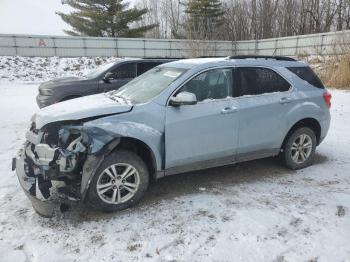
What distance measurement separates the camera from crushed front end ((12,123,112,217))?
11.8 feet

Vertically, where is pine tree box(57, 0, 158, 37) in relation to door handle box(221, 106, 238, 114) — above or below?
above

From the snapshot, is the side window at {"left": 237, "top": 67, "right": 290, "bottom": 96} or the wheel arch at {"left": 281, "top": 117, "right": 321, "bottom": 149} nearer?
the side window at {"left": 237, "top": 67, "right": 290, "bottom": 96}

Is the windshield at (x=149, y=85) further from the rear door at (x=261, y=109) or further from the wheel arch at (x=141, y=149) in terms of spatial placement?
the rear door at (x=261, y=109)

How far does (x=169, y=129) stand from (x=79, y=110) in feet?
3.53

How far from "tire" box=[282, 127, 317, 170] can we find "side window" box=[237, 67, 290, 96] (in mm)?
746

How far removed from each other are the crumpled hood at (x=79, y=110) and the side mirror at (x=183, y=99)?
53 centimetres

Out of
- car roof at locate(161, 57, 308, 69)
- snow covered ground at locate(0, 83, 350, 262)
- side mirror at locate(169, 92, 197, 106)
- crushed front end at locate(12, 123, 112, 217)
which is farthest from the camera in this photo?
car roof at locate(161, 57, 308, 69)

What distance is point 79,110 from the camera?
12.8 ft

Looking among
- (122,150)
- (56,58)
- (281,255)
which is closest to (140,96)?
(122,150)

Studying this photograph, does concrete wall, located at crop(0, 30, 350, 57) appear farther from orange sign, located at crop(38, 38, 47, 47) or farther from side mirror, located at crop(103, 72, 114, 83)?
side mirror, located at crop(103, 72, 114, 83)

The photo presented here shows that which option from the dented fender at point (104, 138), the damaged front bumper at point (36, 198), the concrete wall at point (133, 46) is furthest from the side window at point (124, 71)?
the concrete wall at point (133, 46)

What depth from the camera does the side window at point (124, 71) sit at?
29.2 ft

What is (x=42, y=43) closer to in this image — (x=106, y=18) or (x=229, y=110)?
(x=106, y=18)

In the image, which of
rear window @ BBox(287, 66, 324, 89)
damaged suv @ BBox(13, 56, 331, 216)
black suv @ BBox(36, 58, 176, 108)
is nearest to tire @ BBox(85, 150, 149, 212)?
damaged suv @ BBox(13, 56, 331, 216)
